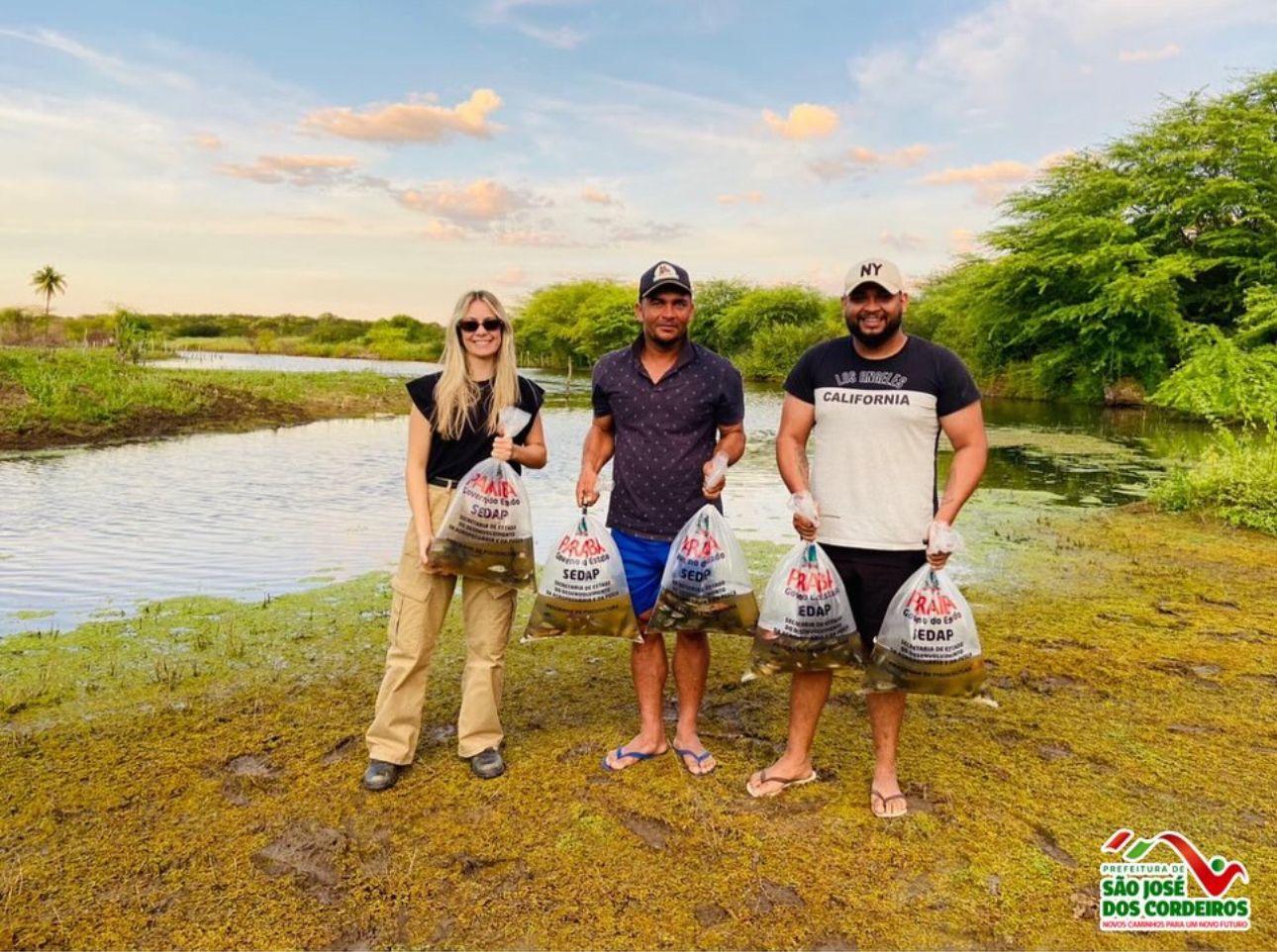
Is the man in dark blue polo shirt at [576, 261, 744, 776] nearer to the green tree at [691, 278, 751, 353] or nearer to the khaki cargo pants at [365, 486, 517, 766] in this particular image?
the khaki cargo pants at [365, 486, 517, 766]

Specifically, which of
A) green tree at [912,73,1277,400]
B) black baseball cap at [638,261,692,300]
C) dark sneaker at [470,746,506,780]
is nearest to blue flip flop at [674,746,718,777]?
dark sneaker at [470,746,506,780]

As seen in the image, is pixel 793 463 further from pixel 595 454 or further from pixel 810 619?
pixel 595 454

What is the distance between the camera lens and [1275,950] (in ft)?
7.58

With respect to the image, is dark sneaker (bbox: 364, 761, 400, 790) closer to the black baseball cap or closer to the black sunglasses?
the black sunglasses

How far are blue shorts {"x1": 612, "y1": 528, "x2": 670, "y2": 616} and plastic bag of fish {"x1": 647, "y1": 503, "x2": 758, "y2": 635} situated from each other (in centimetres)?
13

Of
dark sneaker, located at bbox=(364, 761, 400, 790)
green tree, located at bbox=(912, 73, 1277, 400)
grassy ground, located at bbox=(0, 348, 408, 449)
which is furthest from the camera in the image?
green tree, located at bbox=(912, 73, 1277, 400)

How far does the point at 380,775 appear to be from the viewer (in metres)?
3.18

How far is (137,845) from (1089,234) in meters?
31.1

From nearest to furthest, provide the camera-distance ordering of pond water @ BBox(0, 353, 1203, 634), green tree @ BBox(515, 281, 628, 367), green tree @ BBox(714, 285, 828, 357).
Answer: pond water @ BBox(0, 353, 1203, 634) < green tree @ BBox(714, 285, 828, 357) < green tree @ BBox(515, 281, 628, 367)

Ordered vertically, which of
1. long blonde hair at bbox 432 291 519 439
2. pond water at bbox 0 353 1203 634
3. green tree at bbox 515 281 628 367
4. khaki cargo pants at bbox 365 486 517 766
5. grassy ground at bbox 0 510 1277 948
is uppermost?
green tree at bbox 515 281 628 367

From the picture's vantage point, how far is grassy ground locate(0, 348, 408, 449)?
15.6 metres

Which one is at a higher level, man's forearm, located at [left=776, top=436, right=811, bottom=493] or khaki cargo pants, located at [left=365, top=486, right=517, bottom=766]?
man's forearm, located at [left=776, top=436, right=811, bottom=493]

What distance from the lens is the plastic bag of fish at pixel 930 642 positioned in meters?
2.80

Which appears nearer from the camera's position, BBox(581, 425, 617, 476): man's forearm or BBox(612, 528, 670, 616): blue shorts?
BBox(612, 528, 670, 616): blue shorts
